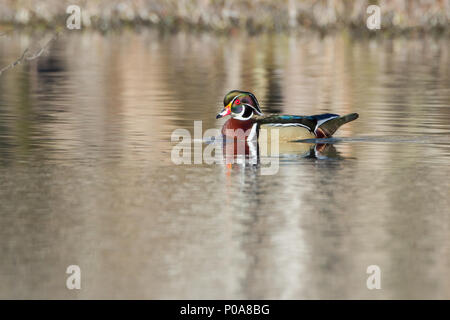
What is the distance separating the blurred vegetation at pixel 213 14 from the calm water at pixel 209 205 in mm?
36072

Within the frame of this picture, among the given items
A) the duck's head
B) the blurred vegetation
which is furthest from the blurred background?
the blurred vegetation

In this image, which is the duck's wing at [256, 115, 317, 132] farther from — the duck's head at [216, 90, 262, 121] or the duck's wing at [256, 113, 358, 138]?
the duck's head at [216, 90, 262, 121]

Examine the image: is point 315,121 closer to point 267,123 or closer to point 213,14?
point 267,123

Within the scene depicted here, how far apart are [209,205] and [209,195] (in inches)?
23.0

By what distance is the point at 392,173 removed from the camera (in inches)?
603

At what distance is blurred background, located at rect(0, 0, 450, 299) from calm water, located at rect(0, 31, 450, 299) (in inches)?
0.8

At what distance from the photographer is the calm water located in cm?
1025

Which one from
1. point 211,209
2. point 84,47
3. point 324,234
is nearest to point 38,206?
point 211,209

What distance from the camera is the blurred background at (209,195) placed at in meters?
10.3

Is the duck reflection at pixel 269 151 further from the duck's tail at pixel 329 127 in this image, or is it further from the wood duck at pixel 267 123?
the duck's tail at pixel 329 127

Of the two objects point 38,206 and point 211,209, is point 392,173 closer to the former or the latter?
point 211,209

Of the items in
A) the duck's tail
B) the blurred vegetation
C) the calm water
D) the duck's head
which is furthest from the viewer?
the blurred vegetation

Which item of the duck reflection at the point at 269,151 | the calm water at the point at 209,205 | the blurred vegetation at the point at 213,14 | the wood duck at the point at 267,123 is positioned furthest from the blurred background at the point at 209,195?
the blurred vegetation at the point at 213,14

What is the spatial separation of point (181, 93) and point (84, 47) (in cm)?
2209
